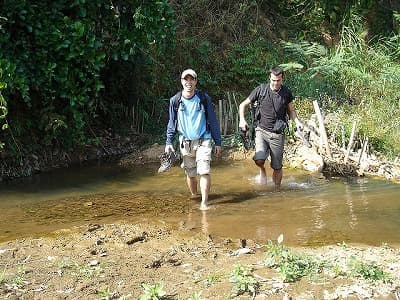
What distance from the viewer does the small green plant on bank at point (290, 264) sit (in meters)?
4.19

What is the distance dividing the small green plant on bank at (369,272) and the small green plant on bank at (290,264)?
29 cm

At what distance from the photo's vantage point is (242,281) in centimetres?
406

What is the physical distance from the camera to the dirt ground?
4.05m

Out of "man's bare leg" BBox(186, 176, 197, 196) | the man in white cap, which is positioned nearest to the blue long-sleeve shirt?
the man in white cap

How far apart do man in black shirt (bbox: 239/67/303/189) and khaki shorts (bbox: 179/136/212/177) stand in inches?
26.5

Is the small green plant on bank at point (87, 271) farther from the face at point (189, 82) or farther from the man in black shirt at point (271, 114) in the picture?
the man in black shirt at point (271, 114)

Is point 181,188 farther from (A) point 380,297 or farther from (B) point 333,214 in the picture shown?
(A) point 380,297

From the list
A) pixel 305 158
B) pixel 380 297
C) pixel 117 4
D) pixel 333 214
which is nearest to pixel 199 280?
pixel 380 297

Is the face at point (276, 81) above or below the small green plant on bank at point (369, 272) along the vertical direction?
above

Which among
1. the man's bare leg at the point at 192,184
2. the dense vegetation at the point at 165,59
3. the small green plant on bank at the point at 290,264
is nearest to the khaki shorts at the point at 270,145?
the man's bare leg at the point at 192,184

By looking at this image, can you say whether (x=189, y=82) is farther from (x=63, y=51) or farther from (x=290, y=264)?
(x=63, y=51)

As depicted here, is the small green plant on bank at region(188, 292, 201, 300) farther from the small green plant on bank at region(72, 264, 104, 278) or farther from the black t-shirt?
the black t-shirt

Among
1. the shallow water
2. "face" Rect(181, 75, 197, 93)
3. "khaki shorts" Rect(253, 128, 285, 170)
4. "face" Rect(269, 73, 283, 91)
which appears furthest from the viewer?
"khaki shorts" Rect(253, 128, 285, 170)

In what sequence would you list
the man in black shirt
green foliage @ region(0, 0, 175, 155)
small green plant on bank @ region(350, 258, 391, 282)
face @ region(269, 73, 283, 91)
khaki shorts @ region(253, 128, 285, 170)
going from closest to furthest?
small green plant on bank @ region(350, 258, 391, 282) < face @ region(269, 73, 283, 91) < the man in black shirt < khaki shorts @ region(253, 128, 285, 170) < green foliage @ region(0, 0, 175, 155)
